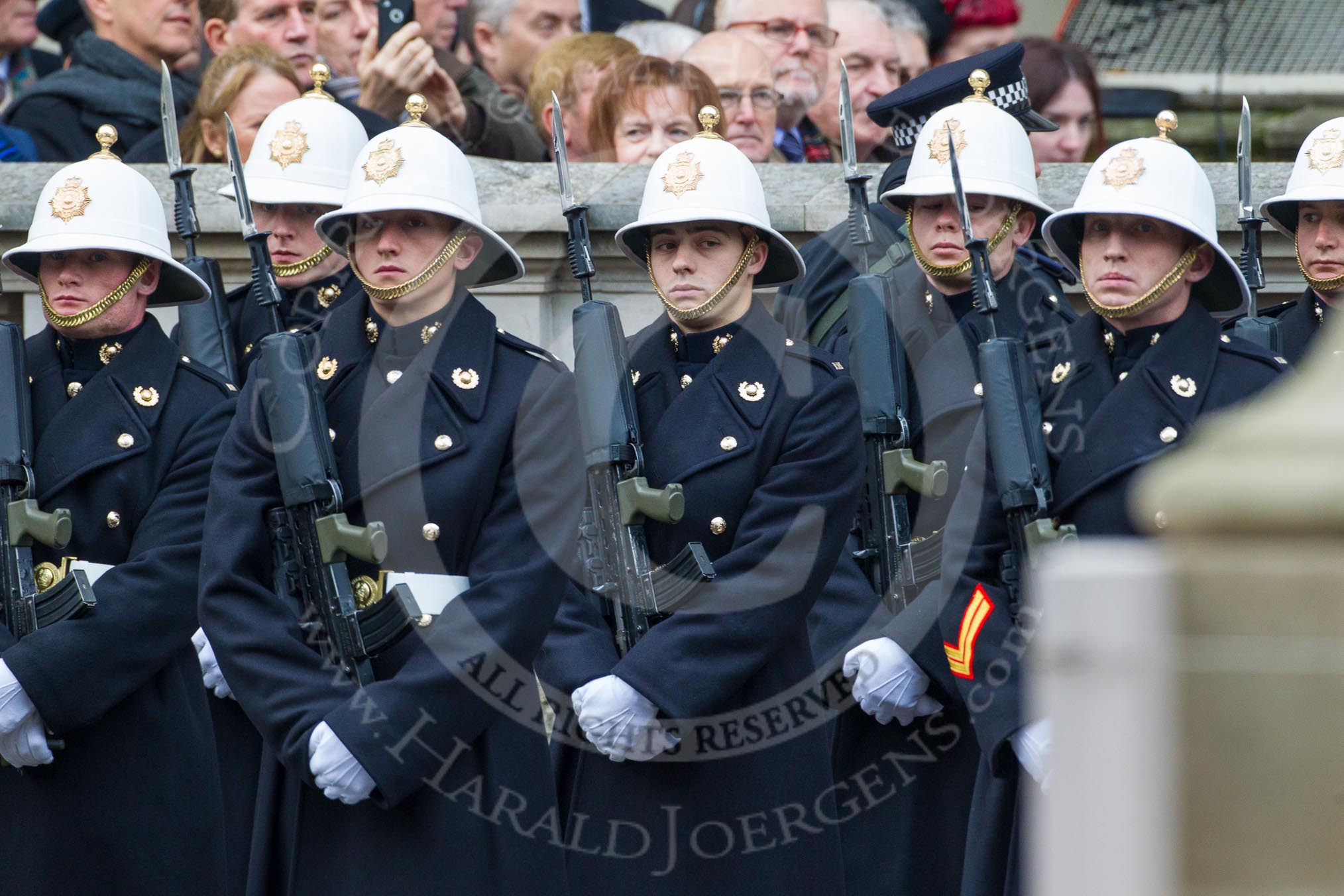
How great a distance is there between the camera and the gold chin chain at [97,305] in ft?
19.9

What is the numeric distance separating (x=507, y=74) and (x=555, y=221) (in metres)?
1.74

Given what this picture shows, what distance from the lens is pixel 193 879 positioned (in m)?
6.03

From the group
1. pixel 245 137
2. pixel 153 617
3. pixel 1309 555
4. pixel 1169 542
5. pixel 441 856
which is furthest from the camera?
pixel 245 137

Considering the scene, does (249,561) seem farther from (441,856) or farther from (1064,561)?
(1064,561)

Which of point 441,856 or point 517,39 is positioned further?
point 517,39

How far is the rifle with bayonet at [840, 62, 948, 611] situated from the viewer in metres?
6.09

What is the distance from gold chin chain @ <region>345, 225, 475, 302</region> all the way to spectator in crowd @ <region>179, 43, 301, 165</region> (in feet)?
6.34

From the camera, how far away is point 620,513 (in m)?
5.62

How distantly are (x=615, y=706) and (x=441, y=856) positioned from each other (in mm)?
543

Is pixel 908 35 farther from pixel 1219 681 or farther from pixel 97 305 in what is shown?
pixel 1219 681

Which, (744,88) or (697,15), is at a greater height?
(697,15)

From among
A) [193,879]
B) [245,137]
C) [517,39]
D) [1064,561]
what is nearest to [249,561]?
[193,879]

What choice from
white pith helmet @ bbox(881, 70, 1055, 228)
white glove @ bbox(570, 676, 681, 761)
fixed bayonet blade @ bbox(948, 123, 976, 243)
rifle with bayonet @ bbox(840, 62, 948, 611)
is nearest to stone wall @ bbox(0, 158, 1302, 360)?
white pith helmet @ bbox(881, 70, 1055, 228)

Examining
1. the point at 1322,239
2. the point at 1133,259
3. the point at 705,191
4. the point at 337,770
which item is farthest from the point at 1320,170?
the point at 337,770
